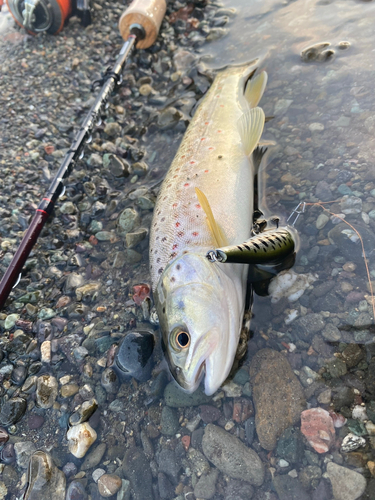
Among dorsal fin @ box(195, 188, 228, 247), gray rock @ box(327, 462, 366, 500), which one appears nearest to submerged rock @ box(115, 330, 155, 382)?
dorsal fin @ box(195, 188, 228, 247)

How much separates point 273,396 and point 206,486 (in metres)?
0.81

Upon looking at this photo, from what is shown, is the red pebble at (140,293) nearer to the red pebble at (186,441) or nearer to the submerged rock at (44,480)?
the red pebble at (186,441)

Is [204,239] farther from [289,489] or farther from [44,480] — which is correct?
[44,480]

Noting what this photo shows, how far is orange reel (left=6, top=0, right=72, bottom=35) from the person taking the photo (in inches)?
221

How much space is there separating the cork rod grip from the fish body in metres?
2.33

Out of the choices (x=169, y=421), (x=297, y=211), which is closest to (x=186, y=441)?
(x=169, y=421)

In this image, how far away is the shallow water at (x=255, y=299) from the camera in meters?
2.38

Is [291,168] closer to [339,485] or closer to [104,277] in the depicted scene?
[104,277]

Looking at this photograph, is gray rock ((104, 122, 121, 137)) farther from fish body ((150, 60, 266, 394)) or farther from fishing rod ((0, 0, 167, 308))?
fish body ((150, 60, 266, 394))

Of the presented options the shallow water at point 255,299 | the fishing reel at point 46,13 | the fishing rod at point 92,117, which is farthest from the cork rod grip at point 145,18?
the fishing reel at point 46,13

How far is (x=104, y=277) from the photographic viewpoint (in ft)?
11.8

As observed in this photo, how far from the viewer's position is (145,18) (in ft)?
17.7

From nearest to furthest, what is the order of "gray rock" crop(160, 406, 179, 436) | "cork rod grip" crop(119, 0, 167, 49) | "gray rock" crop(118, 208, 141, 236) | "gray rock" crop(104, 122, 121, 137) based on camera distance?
1. "gray rock" crop(160, 406, 179, 436)
2. "gray rock" crop(118, 208, 141, 236)
3. "gray rock" crop(104, 122, 121, 137)
4. "cork rod grip" crop(119, 0, 167, 49)

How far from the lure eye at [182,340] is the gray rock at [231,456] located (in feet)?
2.23
